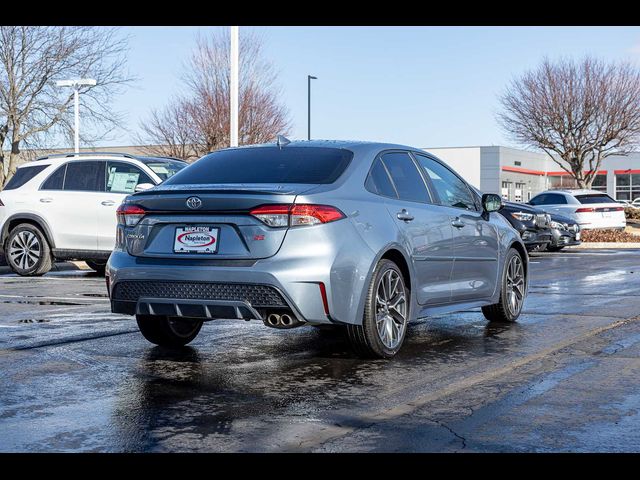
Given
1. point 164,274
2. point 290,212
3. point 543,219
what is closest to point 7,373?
point 164,274

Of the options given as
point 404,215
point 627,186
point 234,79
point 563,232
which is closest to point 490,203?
point 404,215

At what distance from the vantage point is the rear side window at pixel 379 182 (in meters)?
7.14

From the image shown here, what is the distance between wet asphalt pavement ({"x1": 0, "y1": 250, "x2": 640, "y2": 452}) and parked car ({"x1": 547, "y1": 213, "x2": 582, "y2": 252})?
42.0ft

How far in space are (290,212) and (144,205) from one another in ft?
3.68

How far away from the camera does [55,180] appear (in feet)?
49.9

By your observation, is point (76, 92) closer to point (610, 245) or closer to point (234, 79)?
point (234, 79)

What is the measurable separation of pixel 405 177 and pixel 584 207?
21479 millimetres

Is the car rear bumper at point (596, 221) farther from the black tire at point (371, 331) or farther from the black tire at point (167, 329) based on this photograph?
the black tire at point (371, 331)

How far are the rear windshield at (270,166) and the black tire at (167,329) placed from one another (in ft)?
3.73

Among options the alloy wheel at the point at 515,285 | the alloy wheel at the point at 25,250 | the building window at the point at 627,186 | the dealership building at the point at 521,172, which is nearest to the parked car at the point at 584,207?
the alloy wheel at the point at 25,250

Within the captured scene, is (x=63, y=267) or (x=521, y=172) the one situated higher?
(x=521, y=172)

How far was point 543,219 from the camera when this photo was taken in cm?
2155

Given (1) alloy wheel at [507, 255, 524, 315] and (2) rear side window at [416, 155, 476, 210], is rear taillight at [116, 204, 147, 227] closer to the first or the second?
(2) rear side window at [416, 155, 476, 210]
